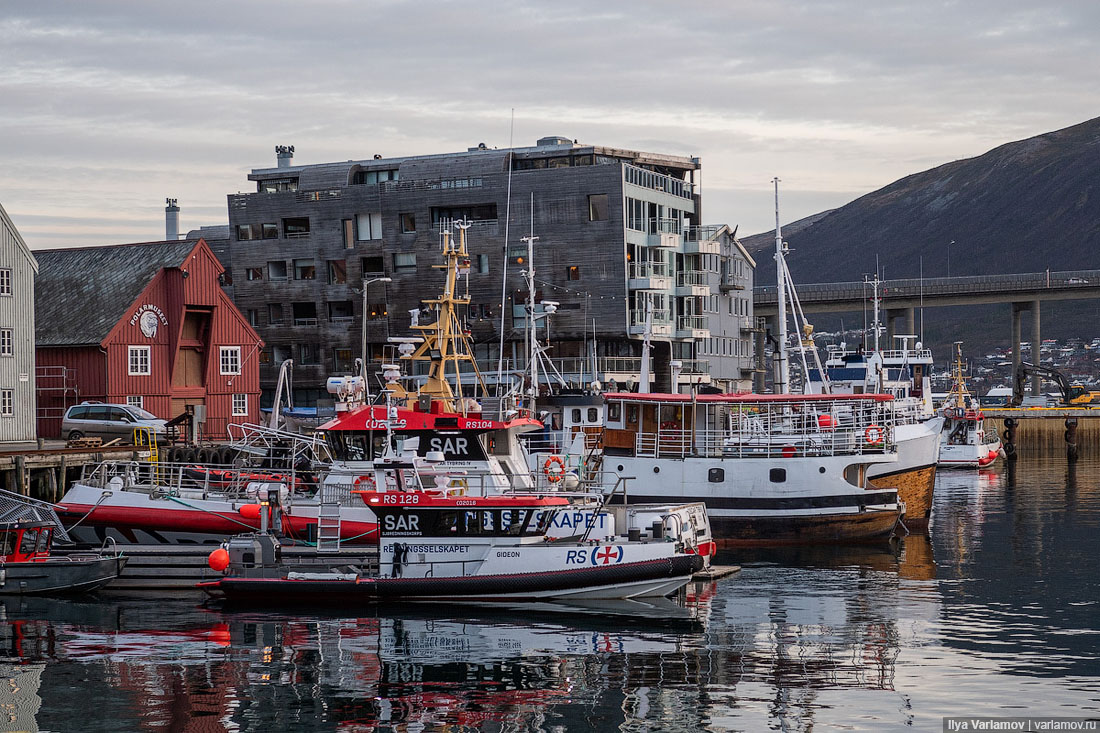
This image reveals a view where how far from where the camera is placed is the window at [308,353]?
85062mm

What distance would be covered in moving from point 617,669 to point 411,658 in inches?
181

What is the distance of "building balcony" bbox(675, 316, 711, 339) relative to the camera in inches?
3376

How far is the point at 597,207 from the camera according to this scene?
8000cm

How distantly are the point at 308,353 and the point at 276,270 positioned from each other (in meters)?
6.09

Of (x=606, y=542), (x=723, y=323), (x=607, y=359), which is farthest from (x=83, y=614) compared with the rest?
(x=723, y=323)

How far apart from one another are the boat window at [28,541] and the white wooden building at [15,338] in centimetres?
1876

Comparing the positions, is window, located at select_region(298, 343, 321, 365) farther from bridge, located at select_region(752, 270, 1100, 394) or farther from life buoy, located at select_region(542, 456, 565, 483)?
bridge, located at select_region(752, 270, 1100, 394)

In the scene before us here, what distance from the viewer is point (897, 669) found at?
27469mm

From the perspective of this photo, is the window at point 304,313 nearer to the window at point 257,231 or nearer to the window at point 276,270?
the window at point 276,270

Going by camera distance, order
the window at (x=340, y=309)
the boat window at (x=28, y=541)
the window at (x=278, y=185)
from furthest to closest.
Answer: the window at (x=278, y=185) < the window at (x=340, y=309) < the boat window at (x=28, y=541)

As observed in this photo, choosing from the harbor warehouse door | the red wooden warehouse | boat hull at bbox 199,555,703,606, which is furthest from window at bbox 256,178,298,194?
boat hull at bbox 199,555,703,606

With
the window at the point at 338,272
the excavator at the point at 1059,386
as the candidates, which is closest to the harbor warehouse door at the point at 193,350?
the window at the point at 338,272

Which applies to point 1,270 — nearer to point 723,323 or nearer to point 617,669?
point 617,669

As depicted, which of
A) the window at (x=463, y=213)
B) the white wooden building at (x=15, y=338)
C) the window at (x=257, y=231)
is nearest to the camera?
the white wooden building at (x=15, y=338)
